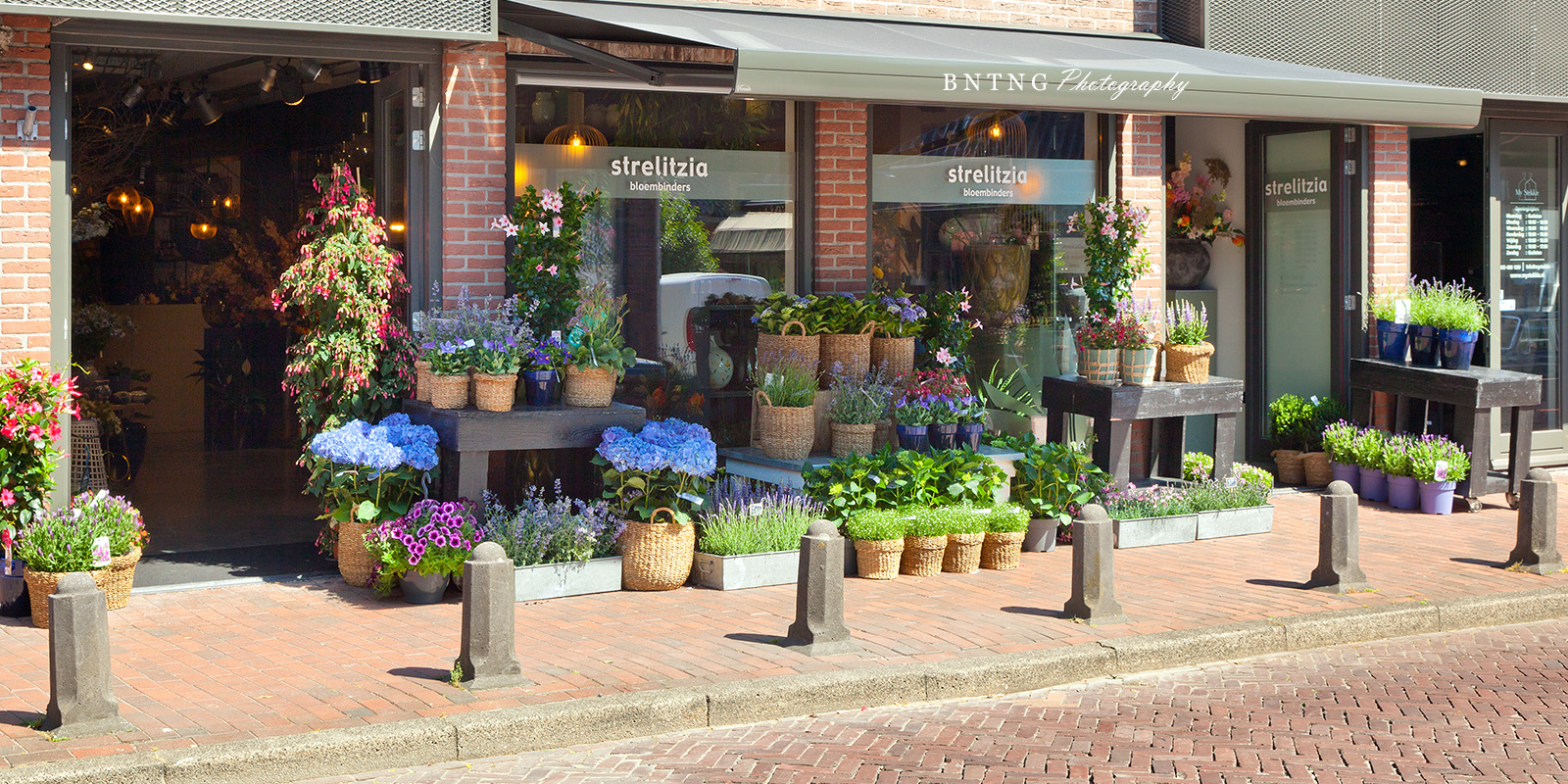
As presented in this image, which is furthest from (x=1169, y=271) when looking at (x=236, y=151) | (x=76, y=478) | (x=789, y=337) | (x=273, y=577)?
(x=236, y=151)

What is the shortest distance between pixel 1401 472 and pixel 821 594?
6.04 m

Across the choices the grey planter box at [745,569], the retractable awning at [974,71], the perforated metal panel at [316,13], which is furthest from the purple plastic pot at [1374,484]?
the perforated metal panel at [316,13]

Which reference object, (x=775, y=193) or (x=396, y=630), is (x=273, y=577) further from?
(x=775, y=193)

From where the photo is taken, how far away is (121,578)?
7.27m

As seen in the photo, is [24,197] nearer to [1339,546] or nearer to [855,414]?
[855,414]

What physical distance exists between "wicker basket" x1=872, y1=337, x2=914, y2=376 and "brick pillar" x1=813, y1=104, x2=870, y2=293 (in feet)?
2.39

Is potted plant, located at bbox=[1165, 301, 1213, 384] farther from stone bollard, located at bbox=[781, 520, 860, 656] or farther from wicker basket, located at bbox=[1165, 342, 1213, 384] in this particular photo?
stone bollard, located at bbox=[781, 520, 860, 656]

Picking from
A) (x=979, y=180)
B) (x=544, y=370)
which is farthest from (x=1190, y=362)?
(x=544, y=370)

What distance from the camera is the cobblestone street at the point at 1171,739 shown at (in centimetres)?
520

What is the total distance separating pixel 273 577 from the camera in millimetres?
8125

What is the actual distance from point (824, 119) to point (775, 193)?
584mm

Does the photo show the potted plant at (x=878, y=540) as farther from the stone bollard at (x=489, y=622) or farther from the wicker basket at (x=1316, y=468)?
the wicker basket at (x=1316, y=468)

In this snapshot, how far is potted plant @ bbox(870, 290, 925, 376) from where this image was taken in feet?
30.1
